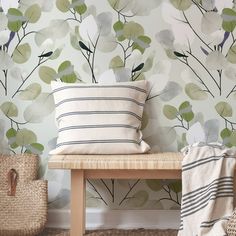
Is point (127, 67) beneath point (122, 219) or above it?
above

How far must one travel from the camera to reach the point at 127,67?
2654 millimetres

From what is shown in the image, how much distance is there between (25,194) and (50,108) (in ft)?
1.78

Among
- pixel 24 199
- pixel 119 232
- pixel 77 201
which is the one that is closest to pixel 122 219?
pixel 119 232

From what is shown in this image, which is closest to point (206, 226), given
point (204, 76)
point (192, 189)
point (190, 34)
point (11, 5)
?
point (192, 189)

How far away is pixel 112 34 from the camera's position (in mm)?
2633

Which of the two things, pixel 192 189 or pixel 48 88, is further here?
pixel 48 88

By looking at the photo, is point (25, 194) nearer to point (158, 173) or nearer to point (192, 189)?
point (158, 173)

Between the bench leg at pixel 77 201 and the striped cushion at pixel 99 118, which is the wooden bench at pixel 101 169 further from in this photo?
the striped cushion at pixel 99 118

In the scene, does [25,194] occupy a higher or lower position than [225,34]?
lower

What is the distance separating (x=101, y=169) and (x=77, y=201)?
211 millimetres

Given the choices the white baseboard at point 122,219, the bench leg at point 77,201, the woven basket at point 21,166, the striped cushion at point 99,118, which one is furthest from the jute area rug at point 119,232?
the striped cushion at point 99,118

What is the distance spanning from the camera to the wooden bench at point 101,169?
7.25 ft

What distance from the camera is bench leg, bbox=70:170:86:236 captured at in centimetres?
225

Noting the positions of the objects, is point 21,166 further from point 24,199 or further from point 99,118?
point 99,118
